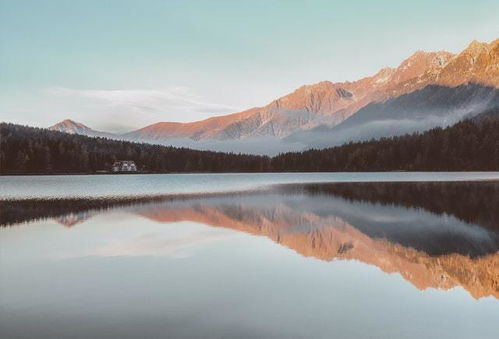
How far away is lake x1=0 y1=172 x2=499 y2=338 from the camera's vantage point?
14.3 meters

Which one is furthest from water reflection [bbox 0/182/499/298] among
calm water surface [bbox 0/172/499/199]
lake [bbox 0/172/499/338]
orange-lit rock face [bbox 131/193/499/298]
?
calm water surface [bbox 0/172/499/199]

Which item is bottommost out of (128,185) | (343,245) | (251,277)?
(128,185)

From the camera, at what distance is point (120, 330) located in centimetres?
1366

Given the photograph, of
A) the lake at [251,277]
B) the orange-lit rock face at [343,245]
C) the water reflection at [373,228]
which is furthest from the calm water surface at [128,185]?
the lake at [251,277]

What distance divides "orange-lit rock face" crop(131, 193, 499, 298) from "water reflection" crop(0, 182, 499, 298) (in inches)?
1.4

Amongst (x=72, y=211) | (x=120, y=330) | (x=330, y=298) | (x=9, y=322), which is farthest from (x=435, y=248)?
(x=72, y=211)

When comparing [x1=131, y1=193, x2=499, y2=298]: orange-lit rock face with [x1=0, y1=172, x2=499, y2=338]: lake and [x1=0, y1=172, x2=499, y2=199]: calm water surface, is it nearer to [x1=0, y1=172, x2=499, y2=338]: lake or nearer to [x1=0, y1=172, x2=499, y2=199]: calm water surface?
[x1=0, y1=172, x2=499, y2=338]: lake

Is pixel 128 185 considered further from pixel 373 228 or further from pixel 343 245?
pixel 343 245

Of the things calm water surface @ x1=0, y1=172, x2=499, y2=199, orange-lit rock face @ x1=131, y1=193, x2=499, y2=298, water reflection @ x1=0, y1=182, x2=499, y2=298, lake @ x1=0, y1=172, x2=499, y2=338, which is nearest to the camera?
lake @ x1=0, y1=172, x2=499, y2=338

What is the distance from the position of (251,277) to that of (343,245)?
10423mm

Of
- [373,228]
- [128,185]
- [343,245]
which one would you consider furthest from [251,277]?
[128,185]

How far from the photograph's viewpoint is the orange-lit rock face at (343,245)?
2067 centimetres

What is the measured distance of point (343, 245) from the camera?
1166 inches

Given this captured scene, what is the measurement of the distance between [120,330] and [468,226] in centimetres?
3033
